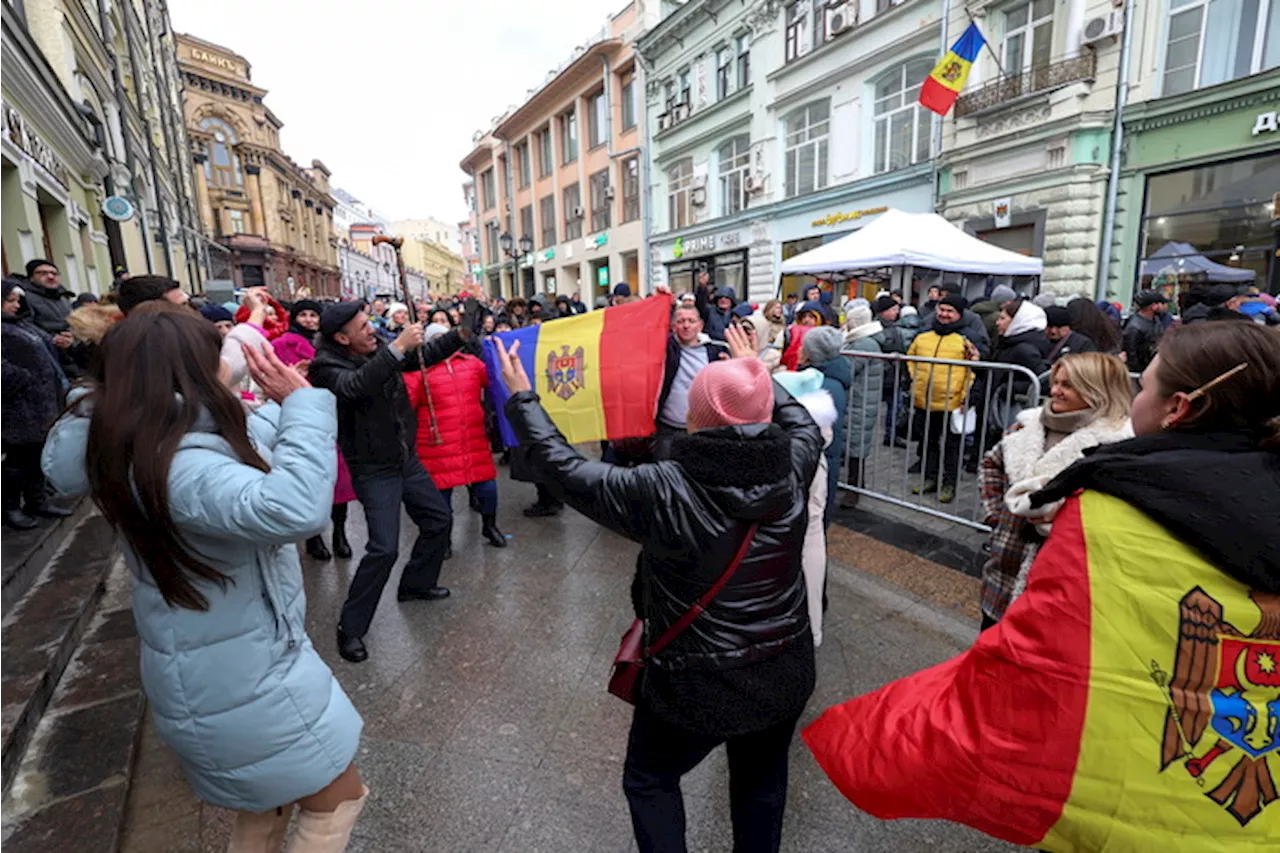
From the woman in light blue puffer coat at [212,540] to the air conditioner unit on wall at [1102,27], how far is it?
14.7 meters

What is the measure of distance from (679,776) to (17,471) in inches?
221

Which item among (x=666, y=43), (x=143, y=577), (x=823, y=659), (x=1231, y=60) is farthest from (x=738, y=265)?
(x=143, y=577)

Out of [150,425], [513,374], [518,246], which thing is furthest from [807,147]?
[518,246]

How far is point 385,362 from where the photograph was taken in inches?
129

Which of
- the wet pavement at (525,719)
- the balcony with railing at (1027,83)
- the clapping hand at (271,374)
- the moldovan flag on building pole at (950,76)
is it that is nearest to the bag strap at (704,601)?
the wet pavement at (525,719)

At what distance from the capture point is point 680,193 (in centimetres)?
2478

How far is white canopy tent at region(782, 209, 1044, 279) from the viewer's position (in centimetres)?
830

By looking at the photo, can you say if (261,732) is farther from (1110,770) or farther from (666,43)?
(666,43)

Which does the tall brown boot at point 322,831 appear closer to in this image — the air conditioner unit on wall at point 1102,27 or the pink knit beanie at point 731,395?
the pink knit beanie at point 731,395

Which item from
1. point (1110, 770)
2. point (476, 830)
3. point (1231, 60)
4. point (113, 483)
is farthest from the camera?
point (1231, 60)

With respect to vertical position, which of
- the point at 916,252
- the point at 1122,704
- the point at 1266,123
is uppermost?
the point at 1266,123

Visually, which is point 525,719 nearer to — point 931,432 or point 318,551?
point 318,551

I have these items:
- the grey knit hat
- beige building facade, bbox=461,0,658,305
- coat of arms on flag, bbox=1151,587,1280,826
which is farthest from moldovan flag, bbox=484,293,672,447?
beige building facade, bbox=461,0,658,305

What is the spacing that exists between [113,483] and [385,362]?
6.30 feet
